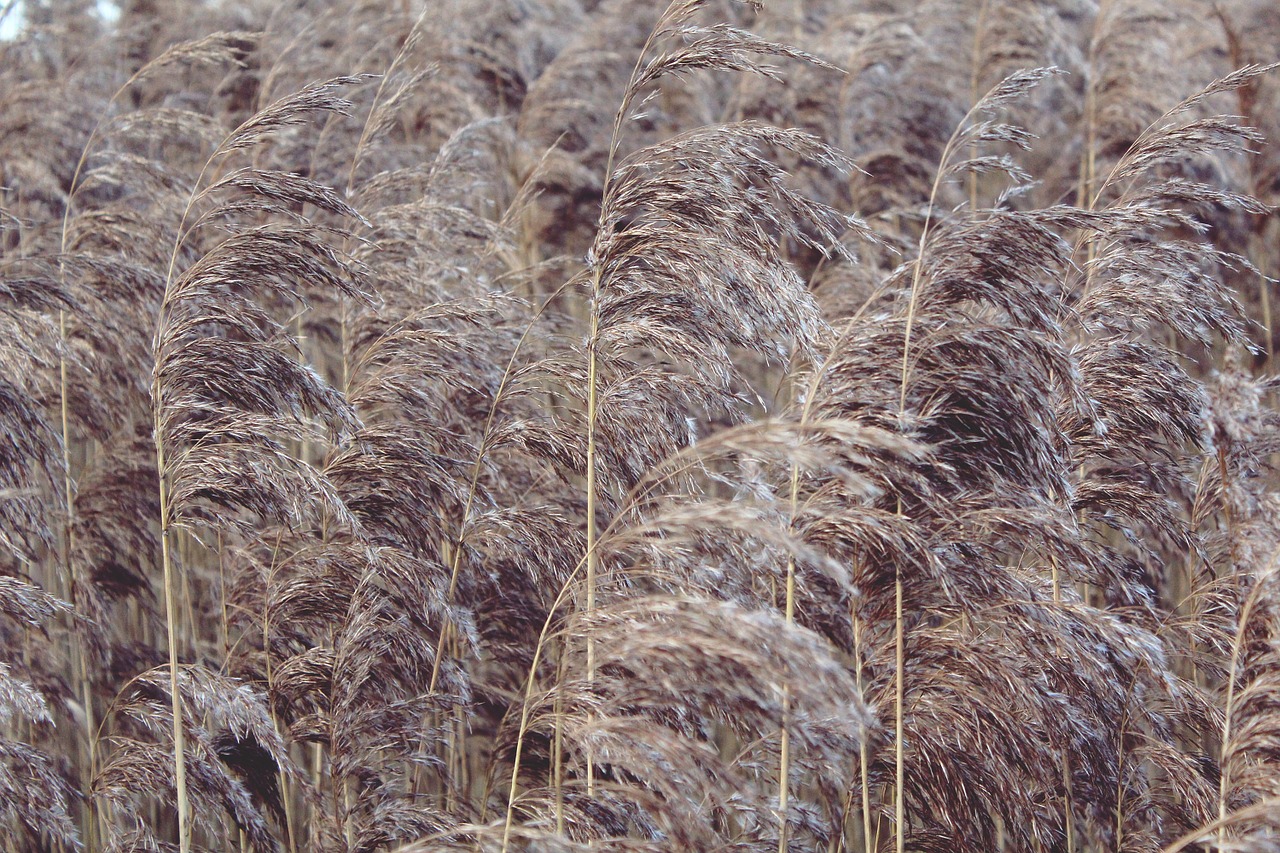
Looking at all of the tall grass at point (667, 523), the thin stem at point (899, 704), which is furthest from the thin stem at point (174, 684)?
the thin stem at point (899, 704)

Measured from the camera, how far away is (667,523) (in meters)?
2.34

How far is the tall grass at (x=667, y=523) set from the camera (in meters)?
2.64

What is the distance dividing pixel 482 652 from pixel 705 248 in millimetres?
2013

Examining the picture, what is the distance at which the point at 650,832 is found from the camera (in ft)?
9.93

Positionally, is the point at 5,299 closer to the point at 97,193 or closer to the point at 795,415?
the point at 795,415

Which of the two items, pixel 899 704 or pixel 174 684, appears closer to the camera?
pixel 899 704

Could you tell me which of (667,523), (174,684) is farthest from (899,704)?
(174,684)

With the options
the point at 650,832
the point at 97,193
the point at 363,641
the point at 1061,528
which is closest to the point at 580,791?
the point at 650,832

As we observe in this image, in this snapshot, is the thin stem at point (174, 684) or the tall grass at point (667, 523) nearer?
the tall grass at point (667, 523)

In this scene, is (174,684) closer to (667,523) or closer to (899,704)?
(667,523)

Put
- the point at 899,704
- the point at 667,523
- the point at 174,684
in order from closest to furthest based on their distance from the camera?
the point at 667,523, the point at 899,704, the point at 174,684

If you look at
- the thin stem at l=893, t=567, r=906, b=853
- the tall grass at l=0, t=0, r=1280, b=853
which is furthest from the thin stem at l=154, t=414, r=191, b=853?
the thin stem at l=893, t=567, r=906, b=853

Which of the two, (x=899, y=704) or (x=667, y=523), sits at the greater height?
(x=667, y=523)

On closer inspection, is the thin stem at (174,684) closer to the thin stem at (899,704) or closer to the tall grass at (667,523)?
the tall grass at (667,523)
